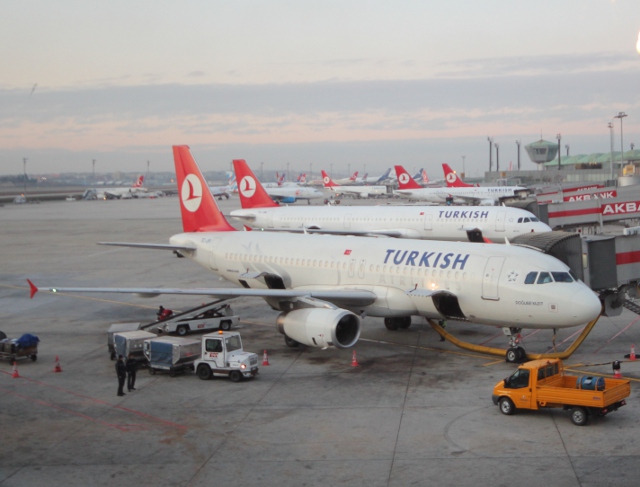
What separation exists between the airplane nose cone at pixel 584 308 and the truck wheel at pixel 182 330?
52.4 feet

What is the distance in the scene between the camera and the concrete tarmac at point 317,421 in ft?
56.3

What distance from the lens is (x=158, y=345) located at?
26812 millimetres

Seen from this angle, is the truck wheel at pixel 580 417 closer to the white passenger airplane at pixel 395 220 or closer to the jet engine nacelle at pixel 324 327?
the jet engine nacelle at pixel 324 327

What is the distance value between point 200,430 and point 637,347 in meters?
17.2

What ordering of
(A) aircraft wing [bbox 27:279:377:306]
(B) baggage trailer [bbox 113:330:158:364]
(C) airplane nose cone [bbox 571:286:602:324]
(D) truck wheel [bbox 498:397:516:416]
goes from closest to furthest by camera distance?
(D) truck wheel [bbox 498:397:516:416]
(C) airplane nose cone [bbox 571:286:602:324]
(B) baggage trailer [bbox 113:330:158:364]
(A) aircraft wing [bbox 27:279:377:306]

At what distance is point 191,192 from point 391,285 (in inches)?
555

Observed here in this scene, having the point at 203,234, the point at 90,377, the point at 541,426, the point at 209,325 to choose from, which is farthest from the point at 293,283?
the point at 541,426

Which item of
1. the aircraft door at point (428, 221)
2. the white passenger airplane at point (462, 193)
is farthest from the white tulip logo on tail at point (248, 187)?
the white passenger airplane at point (462, 193)

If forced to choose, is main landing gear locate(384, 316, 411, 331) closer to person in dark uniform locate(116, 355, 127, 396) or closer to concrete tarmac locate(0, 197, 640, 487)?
concrete tarmac locate(0, 197, 640, 487)

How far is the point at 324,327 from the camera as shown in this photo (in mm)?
26531

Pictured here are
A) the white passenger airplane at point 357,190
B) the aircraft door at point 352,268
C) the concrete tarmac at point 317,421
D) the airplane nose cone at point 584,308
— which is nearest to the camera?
the concrete tarmac at point 317,421

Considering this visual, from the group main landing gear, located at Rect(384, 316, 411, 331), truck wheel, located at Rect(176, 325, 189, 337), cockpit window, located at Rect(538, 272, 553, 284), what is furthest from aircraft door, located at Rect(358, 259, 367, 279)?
truck wheel, located at Rect(176, 325, 189, 337)

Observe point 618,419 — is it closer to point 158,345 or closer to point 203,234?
point 158,345

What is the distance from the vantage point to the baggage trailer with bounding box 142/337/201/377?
26.3m
